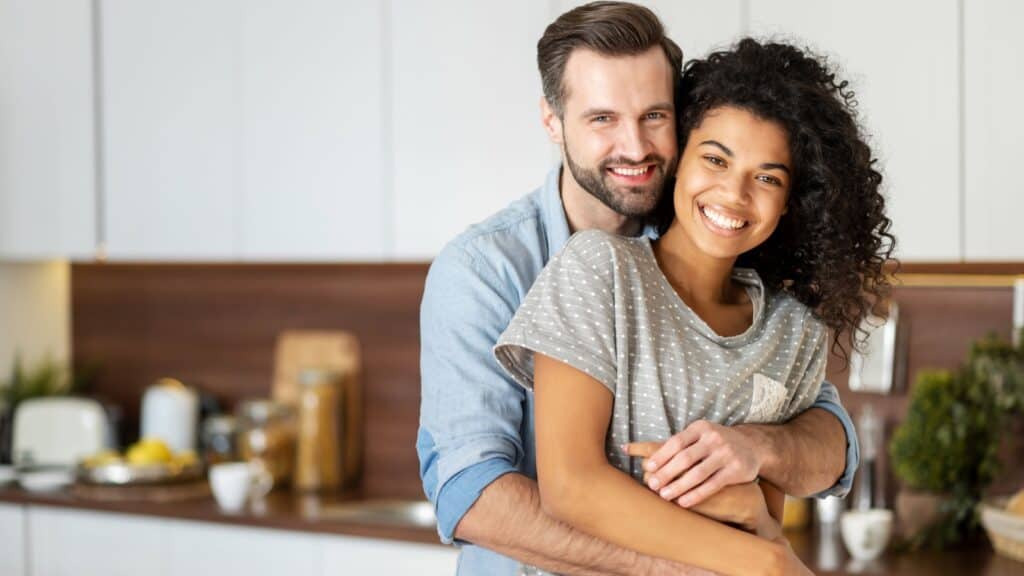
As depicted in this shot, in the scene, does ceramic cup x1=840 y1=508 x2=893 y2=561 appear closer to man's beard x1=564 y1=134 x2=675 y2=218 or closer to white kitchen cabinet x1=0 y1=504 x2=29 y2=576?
man's beard x1=564 y1=134 x2=675 y2=218

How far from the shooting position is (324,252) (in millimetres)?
3645

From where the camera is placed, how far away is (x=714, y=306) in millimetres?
1682

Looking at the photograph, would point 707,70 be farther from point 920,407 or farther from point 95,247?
point 95,247

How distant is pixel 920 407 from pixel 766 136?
161cm

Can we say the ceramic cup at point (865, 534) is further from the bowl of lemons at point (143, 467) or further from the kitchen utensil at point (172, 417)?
the kitchen utensil at point (172, 417)

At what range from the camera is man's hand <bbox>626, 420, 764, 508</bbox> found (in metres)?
1.49

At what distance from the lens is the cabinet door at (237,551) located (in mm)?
3469

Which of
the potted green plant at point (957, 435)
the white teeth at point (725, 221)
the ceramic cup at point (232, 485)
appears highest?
the white teeth at point (725, 221)

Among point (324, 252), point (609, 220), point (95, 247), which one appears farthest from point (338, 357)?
point (609, 220)

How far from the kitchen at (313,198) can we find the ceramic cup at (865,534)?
5cm

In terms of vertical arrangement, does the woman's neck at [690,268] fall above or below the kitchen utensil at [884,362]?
above

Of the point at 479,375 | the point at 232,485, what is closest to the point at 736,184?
the point at 479,375

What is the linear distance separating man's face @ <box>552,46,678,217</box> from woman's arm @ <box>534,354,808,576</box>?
0.32 metres

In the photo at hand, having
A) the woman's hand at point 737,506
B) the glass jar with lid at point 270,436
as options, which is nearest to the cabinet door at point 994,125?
the woman's hand at point 737,506
